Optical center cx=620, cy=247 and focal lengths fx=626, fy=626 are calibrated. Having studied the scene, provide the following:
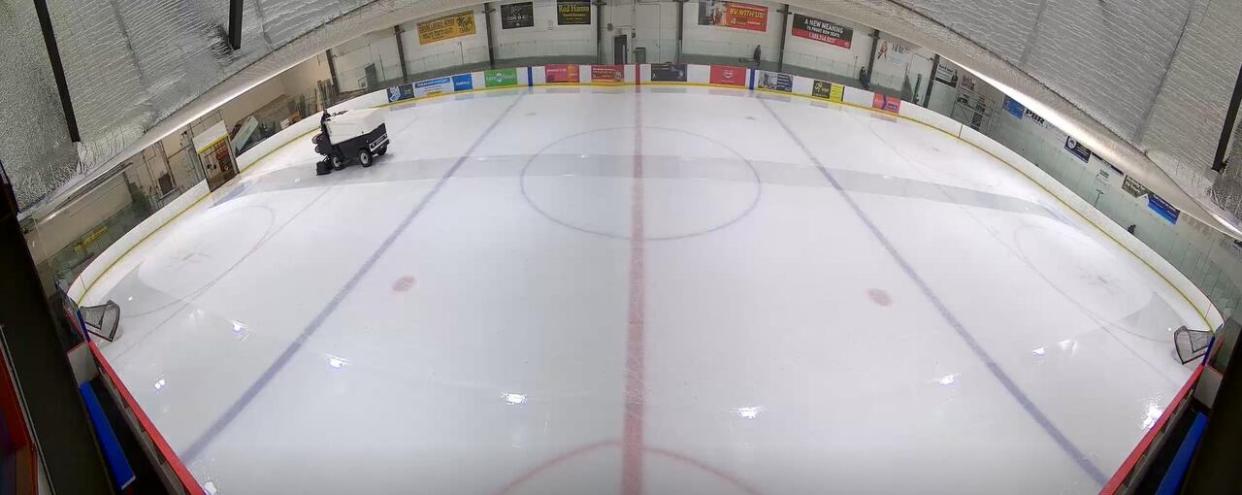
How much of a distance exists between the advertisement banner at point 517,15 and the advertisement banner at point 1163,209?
1171 centimetres

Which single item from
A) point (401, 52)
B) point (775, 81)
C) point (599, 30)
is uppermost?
point (599, 30)

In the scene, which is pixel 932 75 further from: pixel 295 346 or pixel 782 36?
pixel 295 346

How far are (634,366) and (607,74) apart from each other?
8982mm

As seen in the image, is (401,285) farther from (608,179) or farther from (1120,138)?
(1120,138)

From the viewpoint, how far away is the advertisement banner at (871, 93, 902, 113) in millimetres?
11453

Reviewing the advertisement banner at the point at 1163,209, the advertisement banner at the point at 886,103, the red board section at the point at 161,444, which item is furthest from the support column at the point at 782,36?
the red board section at the point at 161,444

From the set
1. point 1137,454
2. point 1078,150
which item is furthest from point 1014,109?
point 1137,454

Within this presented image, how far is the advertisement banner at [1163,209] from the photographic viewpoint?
661 cm

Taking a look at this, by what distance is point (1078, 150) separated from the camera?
818 centimetres

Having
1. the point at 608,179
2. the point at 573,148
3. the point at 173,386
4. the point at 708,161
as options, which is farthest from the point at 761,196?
the point at 173,386

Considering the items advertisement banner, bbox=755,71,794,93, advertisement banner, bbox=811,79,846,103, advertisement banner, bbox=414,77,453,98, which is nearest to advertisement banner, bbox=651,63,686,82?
advertisement banner, bbox=755,71,794,93

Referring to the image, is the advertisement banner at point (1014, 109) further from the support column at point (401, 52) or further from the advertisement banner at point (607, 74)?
the support column at point (401, 52)

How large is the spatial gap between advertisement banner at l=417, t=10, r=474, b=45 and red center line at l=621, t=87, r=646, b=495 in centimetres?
777

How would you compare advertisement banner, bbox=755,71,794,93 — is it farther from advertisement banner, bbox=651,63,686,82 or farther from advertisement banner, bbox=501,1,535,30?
advertisement banner, bbox=501,1,535,30
